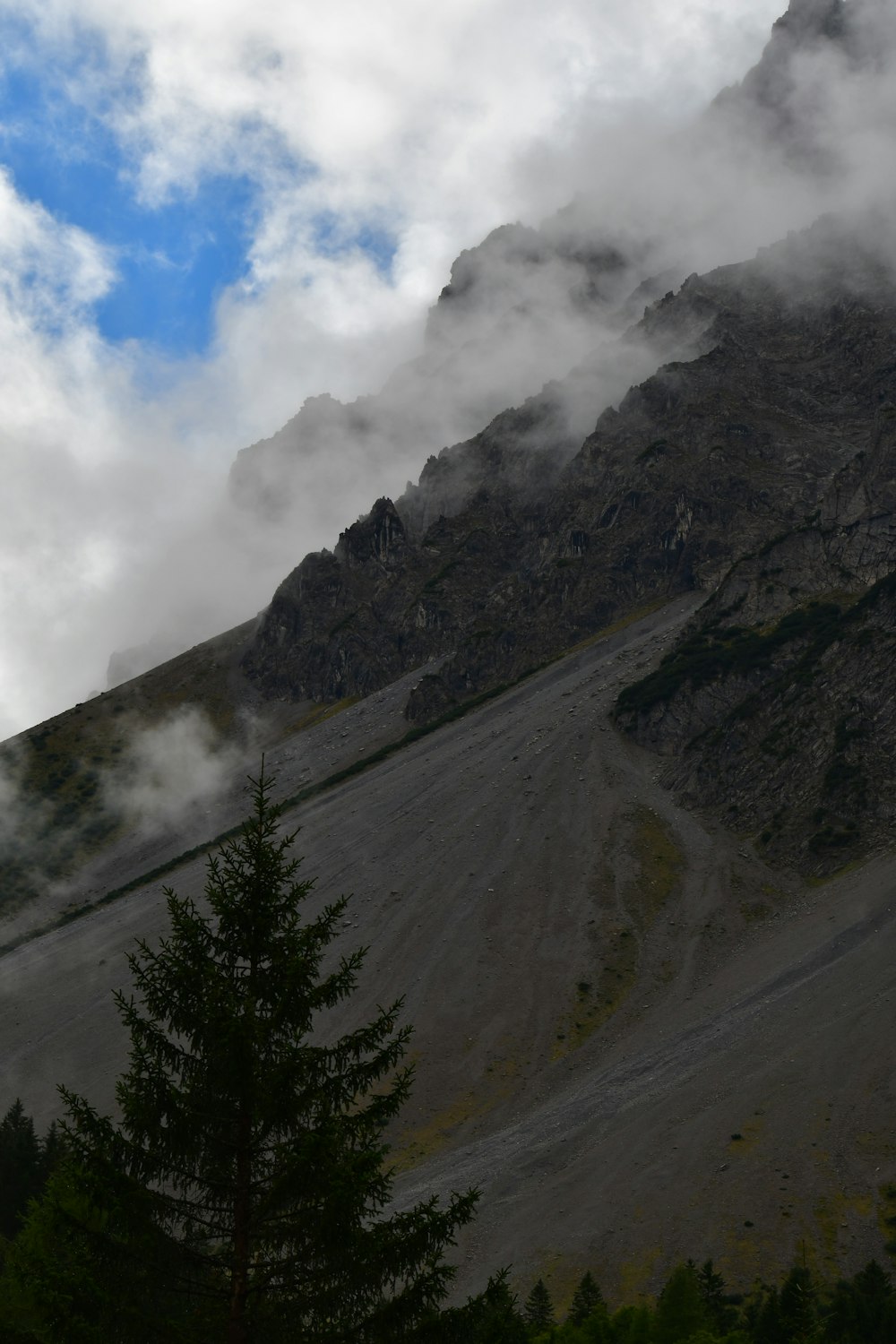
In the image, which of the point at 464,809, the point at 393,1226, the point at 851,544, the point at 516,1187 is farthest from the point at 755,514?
the point at 393,1226

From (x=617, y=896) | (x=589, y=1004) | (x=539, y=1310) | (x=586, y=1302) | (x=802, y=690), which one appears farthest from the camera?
(x=802, y=690)

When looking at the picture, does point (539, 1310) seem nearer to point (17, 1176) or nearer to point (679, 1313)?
Result: point (679, 1313)

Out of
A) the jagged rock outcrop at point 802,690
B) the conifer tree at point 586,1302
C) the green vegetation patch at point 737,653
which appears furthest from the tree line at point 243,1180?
the green vegetation patch at point 737,653

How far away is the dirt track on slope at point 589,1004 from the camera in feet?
200

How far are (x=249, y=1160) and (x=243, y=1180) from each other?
238 mm

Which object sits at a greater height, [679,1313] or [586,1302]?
[679,1313]

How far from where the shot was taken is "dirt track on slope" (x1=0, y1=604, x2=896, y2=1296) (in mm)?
60938

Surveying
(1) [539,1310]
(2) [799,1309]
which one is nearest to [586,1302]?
(1) [539,1310]

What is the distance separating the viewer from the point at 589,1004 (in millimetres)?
92938

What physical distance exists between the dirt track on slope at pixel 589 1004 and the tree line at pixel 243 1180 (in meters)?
45.5

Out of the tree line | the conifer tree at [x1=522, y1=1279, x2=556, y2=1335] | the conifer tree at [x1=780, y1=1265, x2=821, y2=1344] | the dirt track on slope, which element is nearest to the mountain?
the dirt track on slope

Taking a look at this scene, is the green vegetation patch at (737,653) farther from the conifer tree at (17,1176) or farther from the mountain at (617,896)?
the conifer tree at (17,1176)

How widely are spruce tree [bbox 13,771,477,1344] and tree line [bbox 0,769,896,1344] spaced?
24 mm

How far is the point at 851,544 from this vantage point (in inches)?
6324
